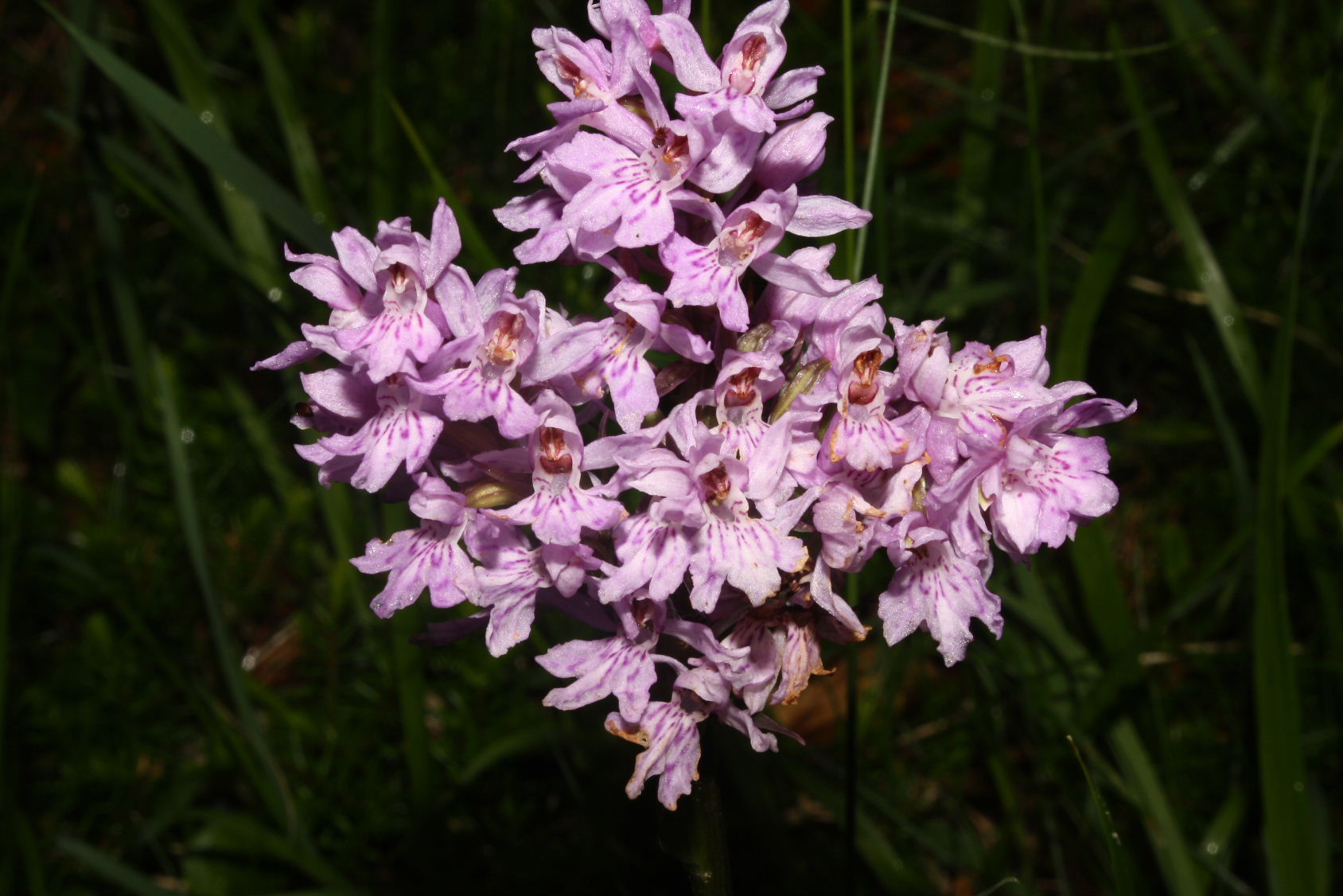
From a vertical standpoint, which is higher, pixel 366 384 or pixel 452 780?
pixel 366 384

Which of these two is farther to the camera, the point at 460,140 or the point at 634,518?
the point at 460,140

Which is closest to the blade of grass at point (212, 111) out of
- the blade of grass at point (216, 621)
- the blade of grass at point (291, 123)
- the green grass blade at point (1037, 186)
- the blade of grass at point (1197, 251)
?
the blade of grass at point (291, 123)

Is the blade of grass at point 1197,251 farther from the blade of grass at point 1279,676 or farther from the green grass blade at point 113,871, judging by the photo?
the green grass blade at point 113,871

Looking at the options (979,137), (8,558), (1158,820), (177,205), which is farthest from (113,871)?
(979,137)

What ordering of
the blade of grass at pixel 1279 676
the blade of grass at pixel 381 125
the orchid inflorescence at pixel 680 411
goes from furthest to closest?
the blade of grass at pixel 381 125 → the blade of grass at pixel 1279 676 → the orchid inflorescence at pixel 680 411

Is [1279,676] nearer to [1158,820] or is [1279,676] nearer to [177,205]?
[1158,820]

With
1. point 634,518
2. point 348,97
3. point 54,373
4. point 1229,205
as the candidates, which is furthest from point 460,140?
point 634,518

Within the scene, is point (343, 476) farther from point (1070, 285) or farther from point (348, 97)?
point (348, 97)
